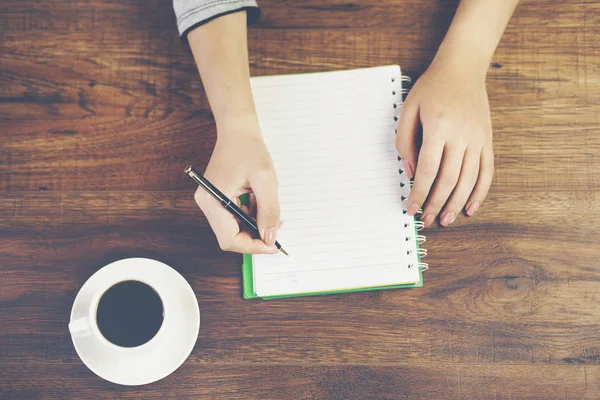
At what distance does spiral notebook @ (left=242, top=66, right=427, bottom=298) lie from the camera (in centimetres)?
70

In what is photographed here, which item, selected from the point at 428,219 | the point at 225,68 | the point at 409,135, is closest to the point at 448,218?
the point at 428,219

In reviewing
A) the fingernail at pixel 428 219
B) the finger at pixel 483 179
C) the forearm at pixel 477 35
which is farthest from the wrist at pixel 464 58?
the fingernail at pixel 428 219

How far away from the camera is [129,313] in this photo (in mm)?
646

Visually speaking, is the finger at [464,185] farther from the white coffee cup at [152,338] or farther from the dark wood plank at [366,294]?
the white coffee cup at [152,338]

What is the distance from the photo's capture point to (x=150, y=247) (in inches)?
28.8

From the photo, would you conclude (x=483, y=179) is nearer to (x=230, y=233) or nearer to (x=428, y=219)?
(x=428, y=219)

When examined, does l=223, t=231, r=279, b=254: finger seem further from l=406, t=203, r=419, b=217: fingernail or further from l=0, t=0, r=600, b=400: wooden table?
l=406, t=203, r=419, b=217: fingernail

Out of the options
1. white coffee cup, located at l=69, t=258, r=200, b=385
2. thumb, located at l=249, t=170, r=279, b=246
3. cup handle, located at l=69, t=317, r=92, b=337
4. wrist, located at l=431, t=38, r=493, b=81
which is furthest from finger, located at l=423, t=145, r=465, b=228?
cup handle, located at l=69, t=317, r=92, b=337

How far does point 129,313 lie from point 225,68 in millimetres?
366

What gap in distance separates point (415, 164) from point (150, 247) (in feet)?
1.37

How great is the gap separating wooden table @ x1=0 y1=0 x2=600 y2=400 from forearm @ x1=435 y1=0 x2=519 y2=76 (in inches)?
1.8

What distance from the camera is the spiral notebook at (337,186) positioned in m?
0.70

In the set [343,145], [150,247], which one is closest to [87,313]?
[150,247]

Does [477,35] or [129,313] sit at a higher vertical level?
[477,35]
